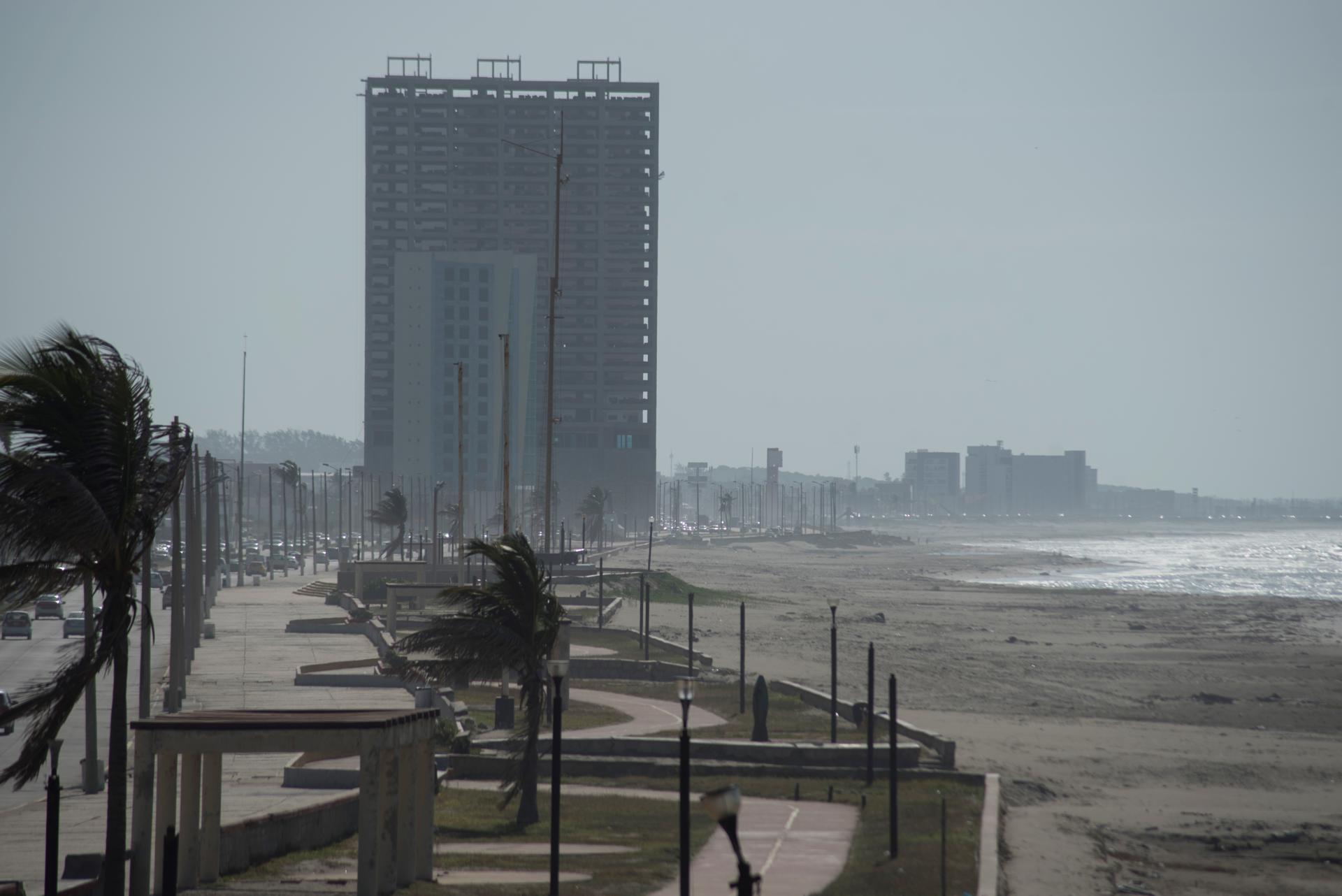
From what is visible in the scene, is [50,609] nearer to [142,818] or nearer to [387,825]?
[142,818]

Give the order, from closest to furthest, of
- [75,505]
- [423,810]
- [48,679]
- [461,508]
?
[75,505] → [423,810] → [48,679] → [461,508]

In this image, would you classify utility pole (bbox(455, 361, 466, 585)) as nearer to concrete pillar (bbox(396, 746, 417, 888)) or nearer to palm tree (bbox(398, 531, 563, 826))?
palm tree (bbox(398, 531, 563, 826))

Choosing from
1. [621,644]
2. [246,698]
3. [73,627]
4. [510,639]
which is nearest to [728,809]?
[510,639]

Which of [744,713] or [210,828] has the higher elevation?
[210,828]

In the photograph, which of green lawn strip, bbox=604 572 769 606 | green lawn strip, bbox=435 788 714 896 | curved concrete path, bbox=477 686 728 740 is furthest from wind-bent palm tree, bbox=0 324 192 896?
green lawn strip, bbox=604 572 769 606

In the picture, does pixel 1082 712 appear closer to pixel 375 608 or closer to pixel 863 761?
pixel 863 761

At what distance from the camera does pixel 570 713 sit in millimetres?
33562

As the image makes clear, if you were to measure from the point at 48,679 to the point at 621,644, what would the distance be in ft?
74.6

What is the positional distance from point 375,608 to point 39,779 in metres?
37.9

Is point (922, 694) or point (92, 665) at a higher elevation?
point (92, 665)

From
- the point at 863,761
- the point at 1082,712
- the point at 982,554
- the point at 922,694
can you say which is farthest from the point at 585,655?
the point at 982,554

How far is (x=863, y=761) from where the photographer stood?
1061 inches

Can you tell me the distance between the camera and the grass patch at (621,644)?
47.0 metres

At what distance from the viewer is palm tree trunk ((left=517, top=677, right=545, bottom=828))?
2181 centimetres
